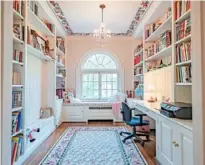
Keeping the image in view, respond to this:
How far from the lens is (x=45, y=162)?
2865 millimetres

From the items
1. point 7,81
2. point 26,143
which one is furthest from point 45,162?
point 7,81

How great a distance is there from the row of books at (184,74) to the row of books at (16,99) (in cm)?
226

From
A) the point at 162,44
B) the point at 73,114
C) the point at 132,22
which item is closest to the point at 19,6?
the point at 162,44

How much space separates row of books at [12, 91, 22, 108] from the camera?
108 inches

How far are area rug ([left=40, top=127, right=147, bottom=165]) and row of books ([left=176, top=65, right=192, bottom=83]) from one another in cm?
126

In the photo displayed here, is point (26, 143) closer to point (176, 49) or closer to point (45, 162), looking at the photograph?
point (45, 162)

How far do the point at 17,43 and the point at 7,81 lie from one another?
1.90m

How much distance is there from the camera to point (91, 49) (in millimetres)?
6707

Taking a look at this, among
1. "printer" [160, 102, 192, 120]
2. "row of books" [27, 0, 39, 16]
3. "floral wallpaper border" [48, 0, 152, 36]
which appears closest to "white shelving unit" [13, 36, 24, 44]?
"row of books" [27, 0, 39, 16]

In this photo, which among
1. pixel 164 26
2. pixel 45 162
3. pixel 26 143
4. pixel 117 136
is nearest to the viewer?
pixel 45 162

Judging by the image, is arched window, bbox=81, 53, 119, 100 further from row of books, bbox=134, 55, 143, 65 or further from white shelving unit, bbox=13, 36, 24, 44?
white shelving unit, bbox=13, 36, 24, 44

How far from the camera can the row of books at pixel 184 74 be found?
2.65m

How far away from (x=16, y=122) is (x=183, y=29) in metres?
2.57

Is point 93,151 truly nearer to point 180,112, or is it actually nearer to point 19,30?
point 180,112
